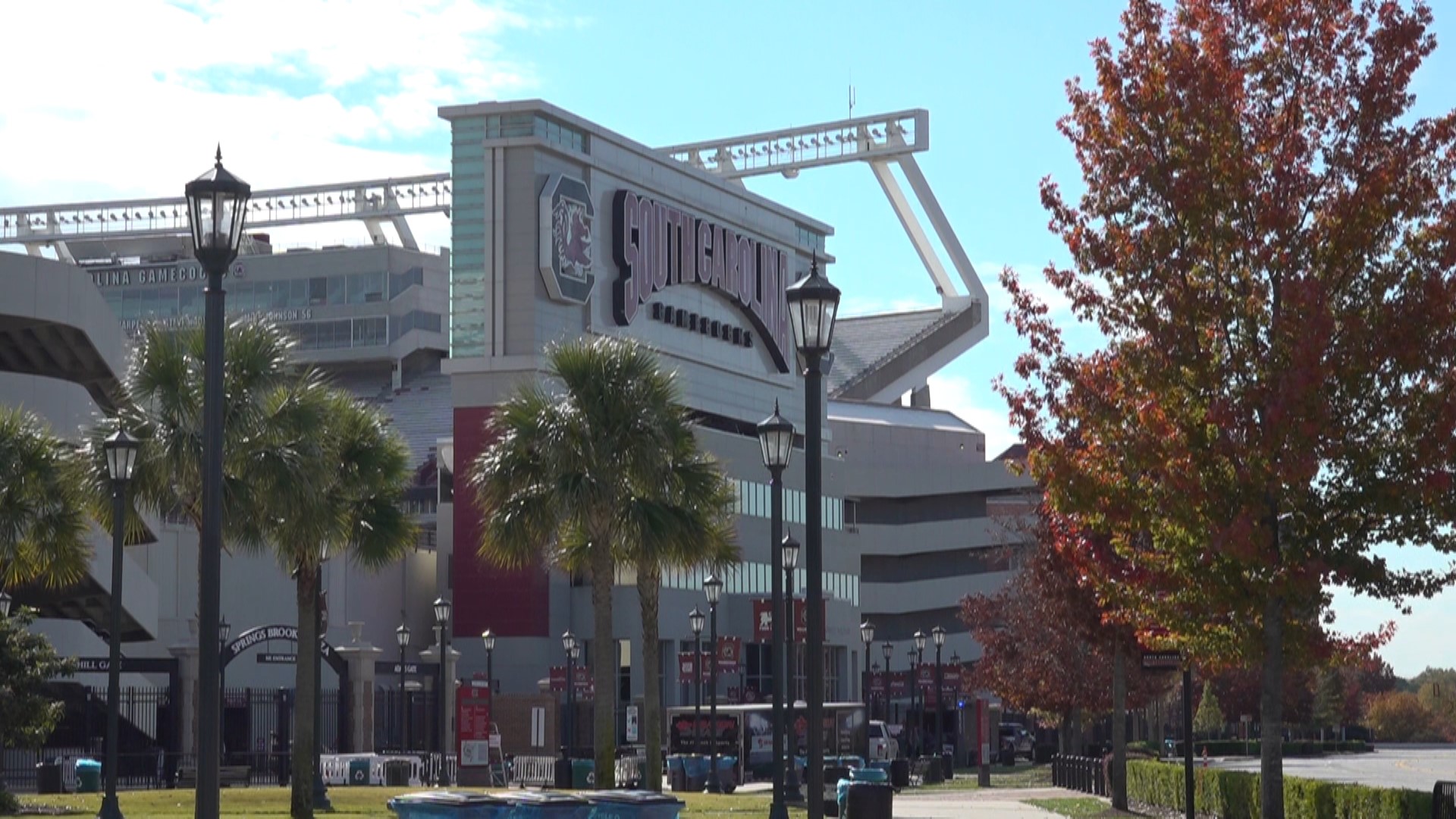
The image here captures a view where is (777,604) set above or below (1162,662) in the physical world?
above

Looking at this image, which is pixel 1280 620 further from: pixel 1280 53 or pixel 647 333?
pixel 647 333

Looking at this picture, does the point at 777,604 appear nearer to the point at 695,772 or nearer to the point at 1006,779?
the point at 695,772

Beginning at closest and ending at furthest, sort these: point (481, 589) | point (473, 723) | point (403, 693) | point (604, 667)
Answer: point (604, 667), point (473, 723), point (403, 693), point (481, 589)

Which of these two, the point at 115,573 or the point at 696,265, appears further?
the point at 696,265

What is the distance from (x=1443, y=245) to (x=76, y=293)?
3804 centimetres

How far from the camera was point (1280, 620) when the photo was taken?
2322 centimetres

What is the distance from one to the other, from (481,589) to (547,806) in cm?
5890

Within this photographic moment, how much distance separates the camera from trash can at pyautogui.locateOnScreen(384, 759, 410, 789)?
49.6m

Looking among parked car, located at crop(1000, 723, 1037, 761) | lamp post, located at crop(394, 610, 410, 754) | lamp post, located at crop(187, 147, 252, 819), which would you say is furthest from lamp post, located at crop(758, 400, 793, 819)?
parked car, located at crop(1000, 723, 1037, 761)

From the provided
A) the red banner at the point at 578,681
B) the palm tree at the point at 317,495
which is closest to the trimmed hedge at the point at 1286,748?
the red banner at the point at 578,681

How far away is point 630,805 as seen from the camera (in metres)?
23.0

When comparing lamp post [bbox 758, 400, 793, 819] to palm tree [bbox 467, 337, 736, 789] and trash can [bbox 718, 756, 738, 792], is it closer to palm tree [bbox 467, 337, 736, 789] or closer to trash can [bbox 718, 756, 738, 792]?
palm tree [bbox 467, 337, 736, 789]

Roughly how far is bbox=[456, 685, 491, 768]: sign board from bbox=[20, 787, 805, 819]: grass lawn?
1.73m

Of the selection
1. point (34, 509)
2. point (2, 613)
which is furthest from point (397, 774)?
point (34, 509)
